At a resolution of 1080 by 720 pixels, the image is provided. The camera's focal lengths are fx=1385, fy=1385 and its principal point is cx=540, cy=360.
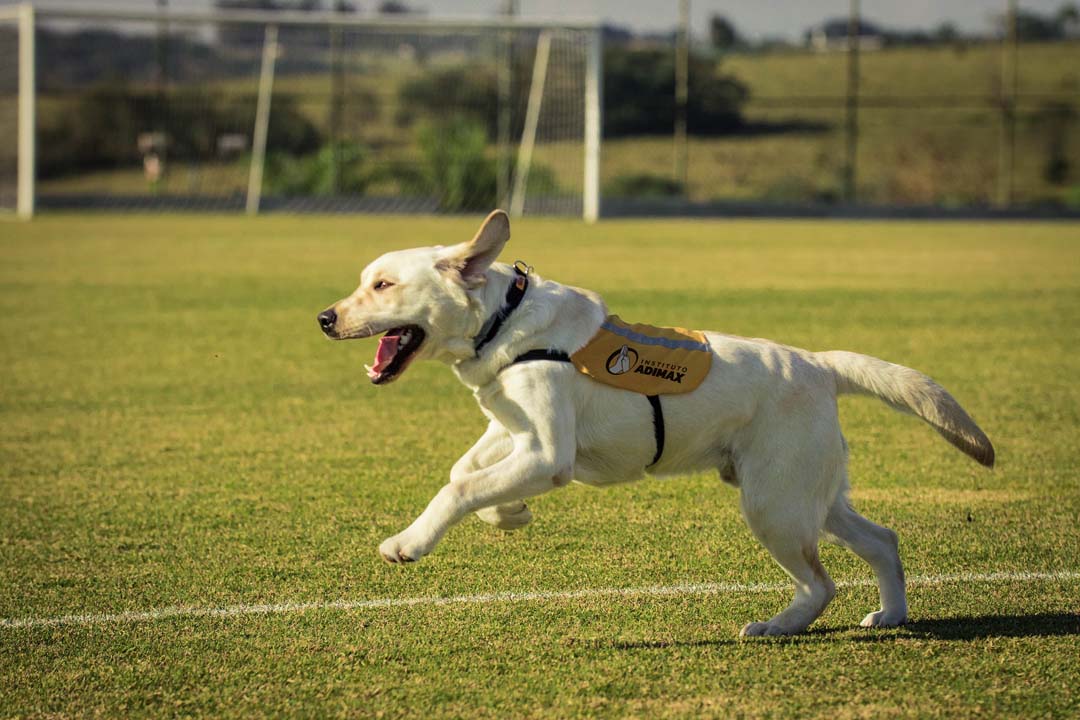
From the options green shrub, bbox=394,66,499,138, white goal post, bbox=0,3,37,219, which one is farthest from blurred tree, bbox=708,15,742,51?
white goal post, bbox=0,3,37,219

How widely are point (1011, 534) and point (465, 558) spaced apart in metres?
2.77

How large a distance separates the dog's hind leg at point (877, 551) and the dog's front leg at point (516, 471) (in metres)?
1.17

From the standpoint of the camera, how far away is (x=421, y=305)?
5.33 metres

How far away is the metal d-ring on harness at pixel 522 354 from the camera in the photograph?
17.5 ft

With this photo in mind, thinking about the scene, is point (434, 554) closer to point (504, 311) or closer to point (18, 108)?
point (504, 311)

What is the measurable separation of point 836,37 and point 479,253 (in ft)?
162

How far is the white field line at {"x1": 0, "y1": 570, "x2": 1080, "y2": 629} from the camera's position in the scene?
221 inches

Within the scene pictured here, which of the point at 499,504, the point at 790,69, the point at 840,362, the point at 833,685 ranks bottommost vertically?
the point at 833,685

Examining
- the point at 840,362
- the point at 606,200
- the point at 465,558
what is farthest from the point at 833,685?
the point at 606,200

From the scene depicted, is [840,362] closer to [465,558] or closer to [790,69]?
[465,558]

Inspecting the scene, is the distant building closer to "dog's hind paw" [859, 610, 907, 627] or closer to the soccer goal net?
the soccer goal net

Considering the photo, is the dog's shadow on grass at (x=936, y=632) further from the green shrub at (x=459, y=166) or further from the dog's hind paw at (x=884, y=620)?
the green shrub at (x=459, y=166)

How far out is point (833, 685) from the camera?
16.0ft

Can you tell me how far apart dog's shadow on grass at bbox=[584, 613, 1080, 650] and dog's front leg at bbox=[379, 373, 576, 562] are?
0.69 meters
